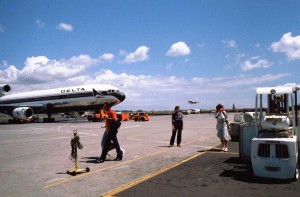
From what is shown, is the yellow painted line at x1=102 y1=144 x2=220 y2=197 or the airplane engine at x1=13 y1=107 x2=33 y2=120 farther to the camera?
the airplane engine at x1=13 y1=107 x2=33 y2=120

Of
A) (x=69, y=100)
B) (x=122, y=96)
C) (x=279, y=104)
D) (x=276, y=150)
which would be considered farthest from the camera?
(x=69, y=100)

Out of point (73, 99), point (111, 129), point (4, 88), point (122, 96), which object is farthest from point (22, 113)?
point (111, 129)

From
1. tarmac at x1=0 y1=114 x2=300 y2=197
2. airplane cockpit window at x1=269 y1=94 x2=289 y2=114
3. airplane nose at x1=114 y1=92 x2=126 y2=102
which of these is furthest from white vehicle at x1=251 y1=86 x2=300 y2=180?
airplane nose at x1=114 y1=92 x2=126 y2=102

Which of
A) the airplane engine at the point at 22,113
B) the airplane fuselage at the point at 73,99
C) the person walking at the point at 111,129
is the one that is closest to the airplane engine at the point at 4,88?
the airplane fuselage at the point at 73,99

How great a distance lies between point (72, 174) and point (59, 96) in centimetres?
3325

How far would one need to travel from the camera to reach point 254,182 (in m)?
6.96

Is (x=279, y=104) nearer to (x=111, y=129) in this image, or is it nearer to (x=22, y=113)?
(x=111, y=129)

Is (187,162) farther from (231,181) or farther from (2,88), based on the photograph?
(2,88)

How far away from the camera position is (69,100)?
3859 centimetres

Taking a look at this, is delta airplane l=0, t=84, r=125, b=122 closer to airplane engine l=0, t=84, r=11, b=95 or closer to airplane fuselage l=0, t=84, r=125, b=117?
airplane fuselage l=0, t=84, r=125, b=117

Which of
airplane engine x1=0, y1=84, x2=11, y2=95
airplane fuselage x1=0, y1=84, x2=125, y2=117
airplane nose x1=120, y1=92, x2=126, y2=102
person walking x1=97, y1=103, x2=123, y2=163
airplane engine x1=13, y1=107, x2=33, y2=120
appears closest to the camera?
person walking x1=97, y1=103, x2=123, y2=163

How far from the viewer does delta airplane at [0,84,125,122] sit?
37.2 m

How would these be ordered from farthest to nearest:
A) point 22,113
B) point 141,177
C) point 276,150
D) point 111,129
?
point 22,113 < point 111,129 < point 141,177 < point 276,150

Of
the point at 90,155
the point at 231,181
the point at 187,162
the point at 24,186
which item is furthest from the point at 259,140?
the point at 90,155
